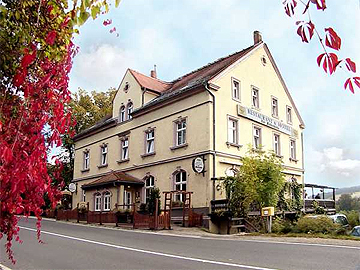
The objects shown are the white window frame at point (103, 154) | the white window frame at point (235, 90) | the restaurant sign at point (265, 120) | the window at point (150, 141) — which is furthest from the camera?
the white window frame at point (103, 154)

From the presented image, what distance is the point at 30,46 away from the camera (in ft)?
12.1

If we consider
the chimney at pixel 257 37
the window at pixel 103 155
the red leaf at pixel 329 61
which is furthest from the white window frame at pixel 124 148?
the red leaf at pixel 329 61

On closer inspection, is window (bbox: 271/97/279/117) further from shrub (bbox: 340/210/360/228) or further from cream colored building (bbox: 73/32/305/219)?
shrub (bbox: 340/210/360/228)

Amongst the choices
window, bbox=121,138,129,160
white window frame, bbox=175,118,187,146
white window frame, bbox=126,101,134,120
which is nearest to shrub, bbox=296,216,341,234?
white window frame, bbox=175,118,187,146

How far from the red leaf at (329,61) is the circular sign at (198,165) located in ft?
67.2

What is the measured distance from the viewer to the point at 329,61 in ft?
8.46

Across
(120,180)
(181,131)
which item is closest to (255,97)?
(181,131)

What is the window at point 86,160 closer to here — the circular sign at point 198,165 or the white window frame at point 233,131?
the white window frame at point 233,131

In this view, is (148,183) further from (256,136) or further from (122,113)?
(256,136)

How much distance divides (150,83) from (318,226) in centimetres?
1894

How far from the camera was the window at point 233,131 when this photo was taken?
25.5 metres

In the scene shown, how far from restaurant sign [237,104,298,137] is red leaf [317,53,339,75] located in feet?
78.0

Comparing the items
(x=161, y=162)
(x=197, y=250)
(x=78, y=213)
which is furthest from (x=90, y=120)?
(x=197, y=250)

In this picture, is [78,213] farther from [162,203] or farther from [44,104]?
[44,104]
